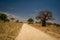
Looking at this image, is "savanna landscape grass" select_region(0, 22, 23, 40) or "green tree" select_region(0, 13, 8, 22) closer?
"savanna landscape grass" select_region(0, 22, 23, 40)

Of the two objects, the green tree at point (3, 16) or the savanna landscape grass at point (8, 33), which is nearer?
the savanna landscape grass at point (8, 33)

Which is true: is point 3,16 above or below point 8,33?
above

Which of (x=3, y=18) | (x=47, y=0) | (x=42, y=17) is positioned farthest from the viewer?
(x=3, y=18)

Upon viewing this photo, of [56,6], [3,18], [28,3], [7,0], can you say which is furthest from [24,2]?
[3,18]

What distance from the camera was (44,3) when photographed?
888 centimetres

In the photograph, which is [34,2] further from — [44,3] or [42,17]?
[42,17]

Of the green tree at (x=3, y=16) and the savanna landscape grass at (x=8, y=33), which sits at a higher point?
the green tree at (x=3, y=16)

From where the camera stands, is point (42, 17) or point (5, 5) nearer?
point (5, 5)

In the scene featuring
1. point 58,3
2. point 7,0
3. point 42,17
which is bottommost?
point 42,17

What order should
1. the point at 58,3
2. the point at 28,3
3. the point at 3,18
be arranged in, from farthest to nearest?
the point at 3,18 → the point at 28,3 → the point at 58,3

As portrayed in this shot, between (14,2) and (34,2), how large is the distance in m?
1.94

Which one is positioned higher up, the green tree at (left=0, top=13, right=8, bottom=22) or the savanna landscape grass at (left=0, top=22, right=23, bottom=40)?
the green tree at (left=0, top=13, right=8, bottom=22)

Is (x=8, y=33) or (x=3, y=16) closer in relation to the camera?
(x=8, y=33)

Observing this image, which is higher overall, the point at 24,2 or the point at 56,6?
the point at 24,2
